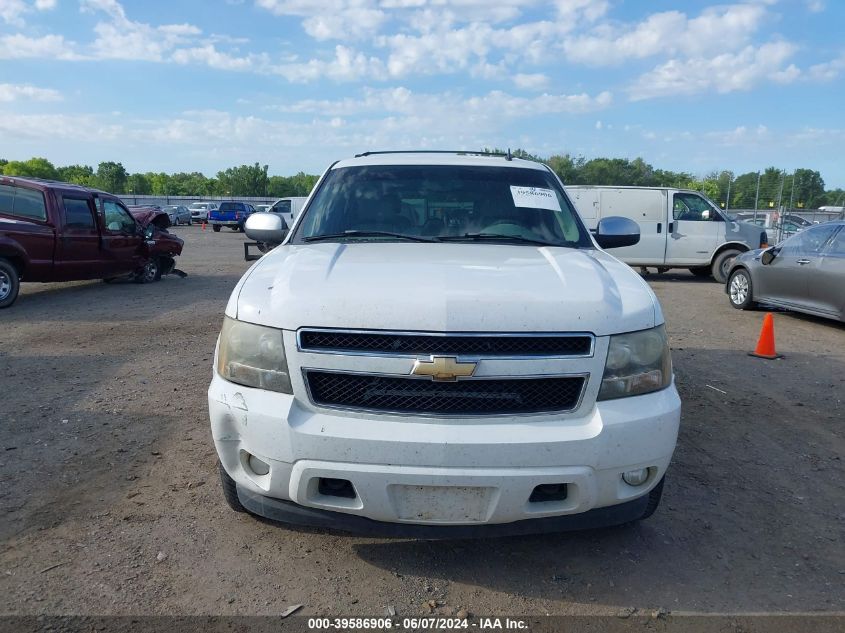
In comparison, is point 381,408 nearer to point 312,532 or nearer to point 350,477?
point 350,477

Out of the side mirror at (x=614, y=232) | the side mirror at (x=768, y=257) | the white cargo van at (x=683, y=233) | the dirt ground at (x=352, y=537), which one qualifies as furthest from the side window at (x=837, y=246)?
the side mirror at (x=614, y=232)

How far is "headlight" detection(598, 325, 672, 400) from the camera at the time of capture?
2.73 meters

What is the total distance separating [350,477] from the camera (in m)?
2.57

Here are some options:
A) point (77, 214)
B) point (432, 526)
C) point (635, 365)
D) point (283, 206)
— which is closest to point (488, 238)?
point (635, 365)

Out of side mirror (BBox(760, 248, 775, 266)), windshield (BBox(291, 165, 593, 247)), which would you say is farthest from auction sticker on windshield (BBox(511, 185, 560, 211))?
side mirror (BBox(760, 248, 775, 266))

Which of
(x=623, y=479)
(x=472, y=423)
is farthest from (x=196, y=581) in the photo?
(x=623, y=479)

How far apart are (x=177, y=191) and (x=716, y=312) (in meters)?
130

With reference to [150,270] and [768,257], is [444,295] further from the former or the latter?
[150,270]

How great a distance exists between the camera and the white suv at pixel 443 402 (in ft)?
8.44

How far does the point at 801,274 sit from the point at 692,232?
5.85 metres

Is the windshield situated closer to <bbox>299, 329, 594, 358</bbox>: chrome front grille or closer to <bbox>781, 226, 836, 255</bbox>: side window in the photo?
<bbox>299, 329, 594, 358</bbox>: chrome front grille

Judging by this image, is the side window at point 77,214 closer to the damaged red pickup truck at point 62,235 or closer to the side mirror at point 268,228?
the damaged red pickup truck at point 62,235

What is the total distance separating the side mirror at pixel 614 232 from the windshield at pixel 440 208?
416 millimetres

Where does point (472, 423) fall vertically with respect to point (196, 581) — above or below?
above
